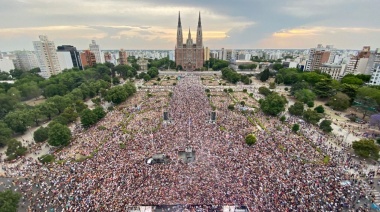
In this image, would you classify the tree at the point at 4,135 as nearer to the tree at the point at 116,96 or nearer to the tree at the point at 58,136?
the tree at the point at 58,136

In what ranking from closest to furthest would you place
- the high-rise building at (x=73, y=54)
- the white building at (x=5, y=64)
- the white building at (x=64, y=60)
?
1. the white building at (x=64, y=60)
2. the high-rise building at (x=73, y=54)
3. the white building at (x=5, y=64)

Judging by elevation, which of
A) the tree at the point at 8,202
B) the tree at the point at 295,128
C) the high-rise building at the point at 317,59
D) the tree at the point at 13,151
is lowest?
the tree at the point at 13,151

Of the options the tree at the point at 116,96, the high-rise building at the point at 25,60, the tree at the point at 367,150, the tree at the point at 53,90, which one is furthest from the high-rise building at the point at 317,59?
the high-rise building at the point at 25,60

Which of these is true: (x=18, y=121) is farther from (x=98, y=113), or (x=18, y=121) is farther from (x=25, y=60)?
(x=25, y=60)

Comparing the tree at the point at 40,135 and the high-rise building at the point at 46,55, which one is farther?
the high-rise building at the point at 46,55

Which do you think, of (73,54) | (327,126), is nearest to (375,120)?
(327,126)

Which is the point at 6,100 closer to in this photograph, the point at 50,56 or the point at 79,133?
the point at 79,133
